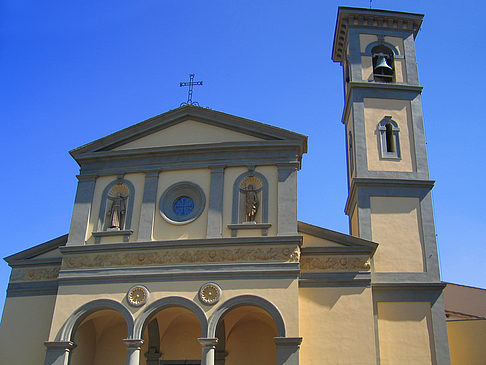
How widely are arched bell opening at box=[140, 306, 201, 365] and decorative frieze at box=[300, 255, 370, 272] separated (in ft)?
13.9

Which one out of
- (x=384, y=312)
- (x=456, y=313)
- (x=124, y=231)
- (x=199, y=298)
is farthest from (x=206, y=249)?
(x=456, y=313)

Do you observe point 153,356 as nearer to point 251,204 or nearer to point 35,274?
point 35,274

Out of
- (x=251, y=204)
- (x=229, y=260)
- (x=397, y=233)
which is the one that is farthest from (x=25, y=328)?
(x=397, y=233)

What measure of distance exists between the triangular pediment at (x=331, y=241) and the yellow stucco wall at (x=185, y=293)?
5.47 ft

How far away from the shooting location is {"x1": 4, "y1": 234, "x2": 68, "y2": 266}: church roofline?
61.4ft

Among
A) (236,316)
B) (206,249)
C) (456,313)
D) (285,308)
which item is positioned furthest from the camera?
(456,313)

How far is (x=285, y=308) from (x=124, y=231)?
5.41 m

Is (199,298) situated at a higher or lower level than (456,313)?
lower

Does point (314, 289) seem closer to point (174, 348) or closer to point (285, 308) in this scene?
point (285, 308)

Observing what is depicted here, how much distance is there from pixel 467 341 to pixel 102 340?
39.0 ft

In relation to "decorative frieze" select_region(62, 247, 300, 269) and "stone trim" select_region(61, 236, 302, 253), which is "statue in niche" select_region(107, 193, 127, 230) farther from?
"decorative frieze" select_region(62, 247, 300, 269)

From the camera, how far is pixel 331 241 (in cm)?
1728

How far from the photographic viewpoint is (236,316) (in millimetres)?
18188

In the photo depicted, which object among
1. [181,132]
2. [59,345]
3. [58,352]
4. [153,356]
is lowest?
[58,352]
